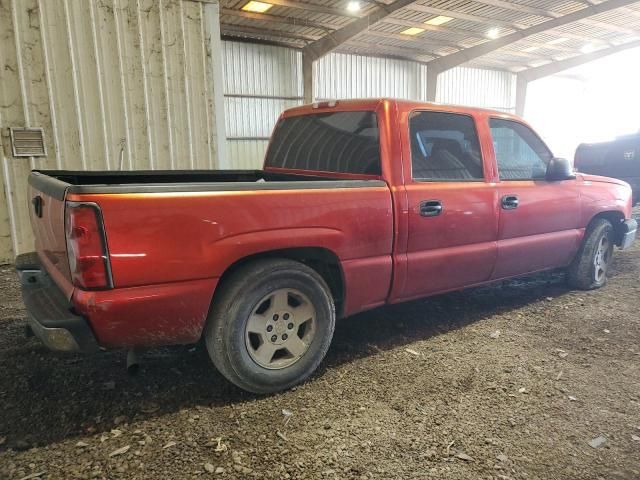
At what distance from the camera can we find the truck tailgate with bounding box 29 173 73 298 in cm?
222

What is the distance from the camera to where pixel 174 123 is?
6.96m

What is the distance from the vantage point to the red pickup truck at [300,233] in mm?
2145

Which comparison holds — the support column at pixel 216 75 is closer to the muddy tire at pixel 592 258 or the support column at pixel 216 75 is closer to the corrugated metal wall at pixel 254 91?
the muddy tire at pixel 592 258

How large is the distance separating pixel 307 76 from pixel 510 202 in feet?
42.1

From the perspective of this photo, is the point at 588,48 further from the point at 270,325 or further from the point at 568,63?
the point at 270,325

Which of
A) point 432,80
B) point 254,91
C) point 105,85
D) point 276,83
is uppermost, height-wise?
point 432,80

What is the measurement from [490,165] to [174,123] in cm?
511

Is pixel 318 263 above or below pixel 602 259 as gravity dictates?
above

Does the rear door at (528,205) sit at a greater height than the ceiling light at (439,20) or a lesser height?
lesser

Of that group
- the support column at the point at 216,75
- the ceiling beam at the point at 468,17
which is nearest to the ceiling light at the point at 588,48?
the ceiling beam at the point at 468,17

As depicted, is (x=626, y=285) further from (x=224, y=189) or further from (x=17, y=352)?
(x=17, y=352)

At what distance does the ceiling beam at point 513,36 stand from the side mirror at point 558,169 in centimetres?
1048

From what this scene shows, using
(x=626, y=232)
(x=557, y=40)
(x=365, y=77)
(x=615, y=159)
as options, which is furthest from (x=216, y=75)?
(x=557, y=40)

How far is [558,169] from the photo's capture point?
3920mm
